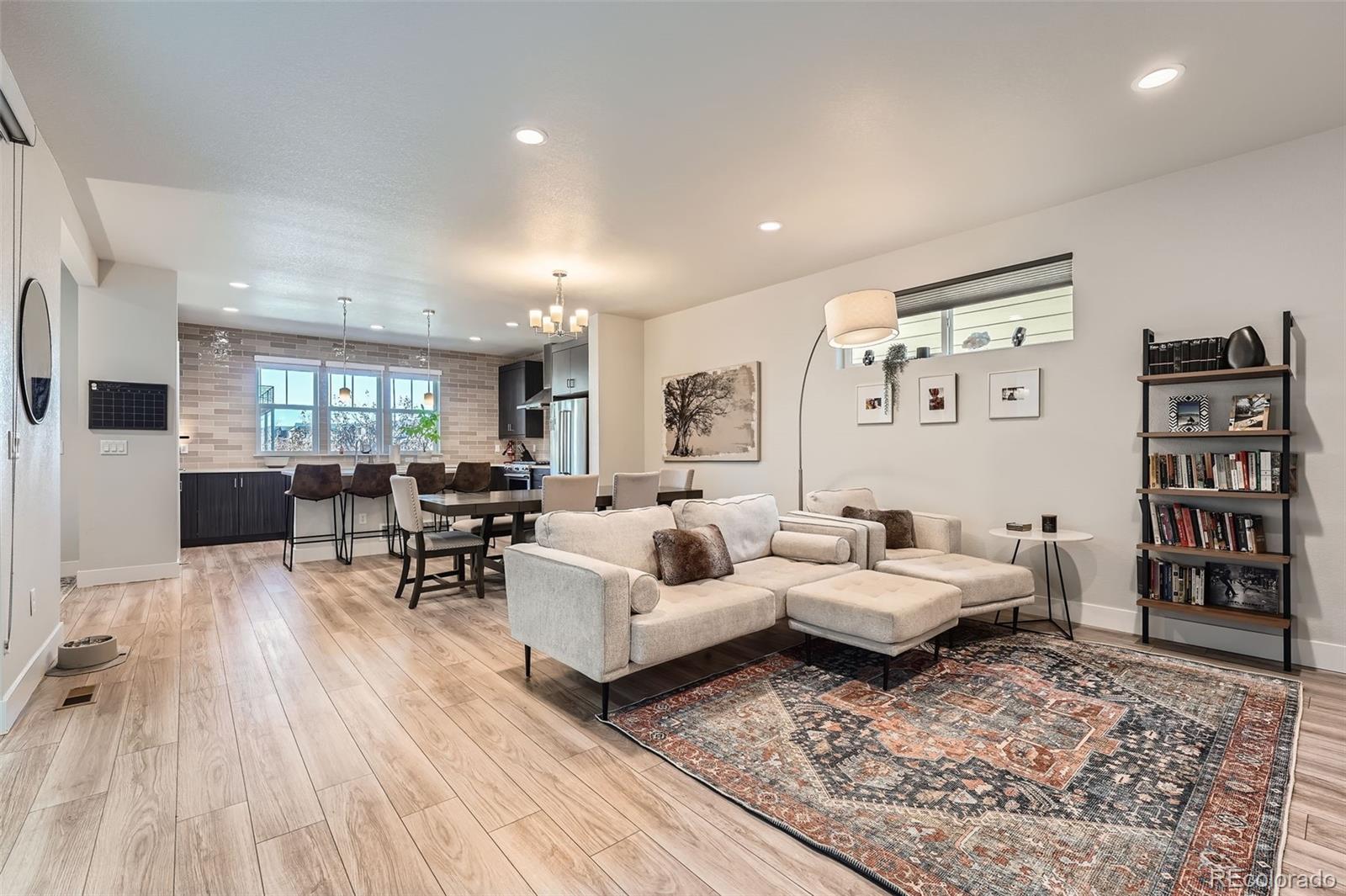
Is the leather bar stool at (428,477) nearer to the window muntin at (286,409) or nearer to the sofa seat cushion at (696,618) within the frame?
the window muntin at (286,409)

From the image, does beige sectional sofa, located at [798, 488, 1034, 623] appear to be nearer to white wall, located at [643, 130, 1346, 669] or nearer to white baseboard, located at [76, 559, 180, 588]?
white wall, located at [643, 130, 1346, 669]

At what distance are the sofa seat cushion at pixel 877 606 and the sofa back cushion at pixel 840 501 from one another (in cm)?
120

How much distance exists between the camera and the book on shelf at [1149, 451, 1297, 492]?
3119 mm

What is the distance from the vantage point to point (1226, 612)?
10.5ft

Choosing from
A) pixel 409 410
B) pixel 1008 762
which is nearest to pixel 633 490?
pixel 1008 762

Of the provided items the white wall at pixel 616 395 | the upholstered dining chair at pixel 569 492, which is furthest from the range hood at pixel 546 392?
the upholstered dining chair at pixel 569 492

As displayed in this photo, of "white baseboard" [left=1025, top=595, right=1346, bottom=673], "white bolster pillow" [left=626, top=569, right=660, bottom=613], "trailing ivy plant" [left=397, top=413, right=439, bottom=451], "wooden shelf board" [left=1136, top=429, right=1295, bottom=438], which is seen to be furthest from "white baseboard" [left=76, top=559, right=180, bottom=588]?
"wooden shelf board" [left=1136, top=429, right=1295, bottom=438]

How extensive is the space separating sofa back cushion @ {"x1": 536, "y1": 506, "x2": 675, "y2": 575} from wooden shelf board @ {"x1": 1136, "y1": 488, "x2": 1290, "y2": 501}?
2.75m

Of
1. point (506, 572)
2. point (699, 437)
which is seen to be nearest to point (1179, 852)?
point (506, 572)

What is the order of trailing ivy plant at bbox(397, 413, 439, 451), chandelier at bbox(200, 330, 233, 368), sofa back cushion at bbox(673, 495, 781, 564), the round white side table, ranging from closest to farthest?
the round white side table < sofa back cushion at bbox(673, 495, 781, 564) < chandelier at bbox(200, 330, 233, 368) < trailing ivy plant at bbox(397, 413, 439, 451)

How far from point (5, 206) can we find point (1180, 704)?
542 centimetres

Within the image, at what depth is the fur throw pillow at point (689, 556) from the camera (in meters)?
3.27

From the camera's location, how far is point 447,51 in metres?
2.39

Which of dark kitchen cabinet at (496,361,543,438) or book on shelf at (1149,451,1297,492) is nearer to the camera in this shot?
book on shelf at (1149,451,1297,492)
